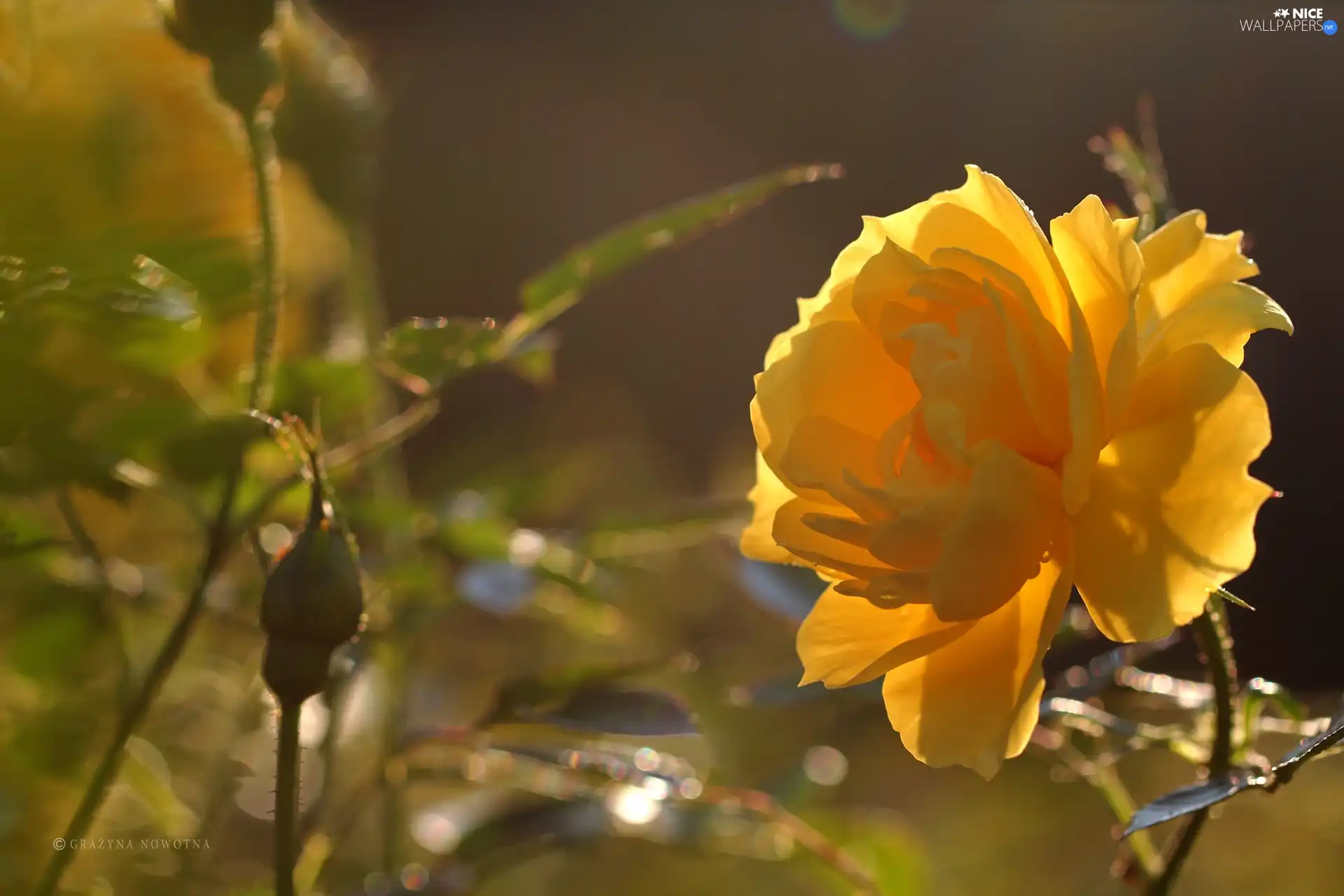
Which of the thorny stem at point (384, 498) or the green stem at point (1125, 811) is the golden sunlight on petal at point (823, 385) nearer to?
the green stem at point (1125, 811)

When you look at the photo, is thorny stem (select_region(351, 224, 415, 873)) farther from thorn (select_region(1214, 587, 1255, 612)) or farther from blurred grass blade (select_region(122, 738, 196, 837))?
thorn (select_region(1214, 587, 1255, 612))

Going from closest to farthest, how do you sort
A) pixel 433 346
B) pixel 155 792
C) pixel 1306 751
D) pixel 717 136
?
pixel 1306 751, pixel 433 346, pixel 155 792, pixel 717 136

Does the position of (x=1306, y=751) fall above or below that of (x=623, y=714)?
above

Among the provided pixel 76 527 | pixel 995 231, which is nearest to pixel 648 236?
pixel 995 231

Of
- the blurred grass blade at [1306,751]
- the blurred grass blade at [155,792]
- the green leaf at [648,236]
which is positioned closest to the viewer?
the blurred grass blade at [1306,751]

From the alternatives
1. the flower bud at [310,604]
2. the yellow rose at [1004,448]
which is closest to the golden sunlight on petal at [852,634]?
the yellow rose at [1004,448]

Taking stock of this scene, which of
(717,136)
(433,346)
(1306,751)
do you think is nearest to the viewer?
(1306,751)

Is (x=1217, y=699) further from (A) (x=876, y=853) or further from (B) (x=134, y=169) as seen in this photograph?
(B) (x=134, y=169)
